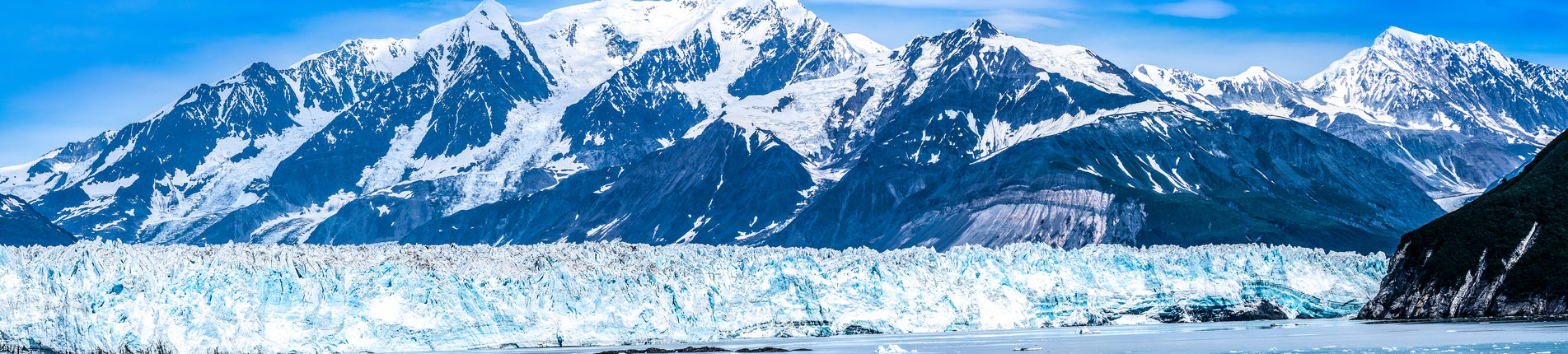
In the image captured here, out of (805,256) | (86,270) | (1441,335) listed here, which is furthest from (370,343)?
(1441,335)

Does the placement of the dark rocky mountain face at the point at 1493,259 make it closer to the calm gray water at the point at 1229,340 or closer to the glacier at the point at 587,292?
the calm gray water at the point at 1229,340

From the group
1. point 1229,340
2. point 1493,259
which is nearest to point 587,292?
point 1229,340

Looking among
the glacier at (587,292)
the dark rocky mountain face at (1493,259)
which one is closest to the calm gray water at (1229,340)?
the glacier at (587,292)

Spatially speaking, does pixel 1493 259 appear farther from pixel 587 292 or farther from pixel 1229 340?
pixel 587 292

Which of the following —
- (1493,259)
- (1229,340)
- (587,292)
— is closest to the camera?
(1229,340)

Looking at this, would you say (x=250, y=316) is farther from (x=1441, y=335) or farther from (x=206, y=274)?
(x=1441, y=335)

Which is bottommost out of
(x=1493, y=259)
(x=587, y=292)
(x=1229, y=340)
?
(x=1229, y=340)
